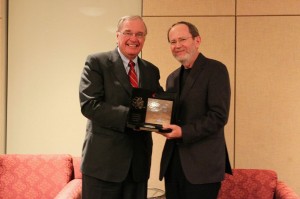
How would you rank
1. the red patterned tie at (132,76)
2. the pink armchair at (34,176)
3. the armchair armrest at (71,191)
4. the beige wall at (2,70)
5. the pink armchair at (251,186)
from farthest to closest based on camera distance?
the beige wall at (2,70) < the pink armchair at (34,176) < the pink armchair at (251,186) < the armchair armrest at (71,191) < the red patterned tie at (132,76)

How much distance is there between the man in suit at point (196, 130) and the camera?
200 centimetres

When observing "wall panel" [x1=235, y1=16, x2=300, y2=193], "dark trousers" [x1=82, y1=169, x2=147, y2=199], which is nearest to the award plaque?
"dark trousers" [x1=82, y1=169, x2=147, y2=199]

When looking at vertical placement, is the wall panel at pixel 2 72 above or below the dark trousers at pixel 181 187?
above

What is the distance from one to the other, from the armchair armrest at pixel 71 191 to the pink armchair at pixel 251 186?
1.16 m

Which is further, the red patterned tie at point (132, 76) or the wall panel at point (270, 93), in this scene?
the wall panel at point (270, 93)

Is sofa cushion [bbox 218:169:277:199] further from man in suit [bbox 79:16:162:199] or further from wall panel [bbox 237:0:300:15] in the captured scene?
wall panel [bbox 237:0:300:15]

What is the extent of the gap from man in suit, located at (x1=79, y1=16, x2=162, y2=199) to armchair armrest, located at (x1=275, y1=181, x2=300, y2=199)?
3.99 feet

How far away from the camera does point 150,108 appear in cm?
207

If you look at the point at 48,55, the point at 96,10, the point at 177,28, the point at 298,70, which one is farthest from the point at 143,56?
the point at 298,70

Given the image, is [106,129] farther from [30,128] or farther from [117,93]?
[30,128]

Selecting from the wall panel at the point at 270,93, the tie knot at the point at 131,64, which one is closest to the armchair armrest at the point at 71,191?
the tie knot at the point at 131,64

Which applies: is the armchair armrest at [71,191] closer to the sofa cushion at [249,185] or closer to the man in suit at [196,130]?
the man in suit at [196,130]

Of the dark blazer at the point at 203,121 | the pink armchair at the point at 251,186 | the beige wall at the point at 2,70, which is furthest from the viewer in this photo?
the beige wall at the point at 2,70

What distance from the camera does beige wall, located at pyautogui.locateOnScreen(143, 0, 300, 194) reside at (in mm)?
3268
